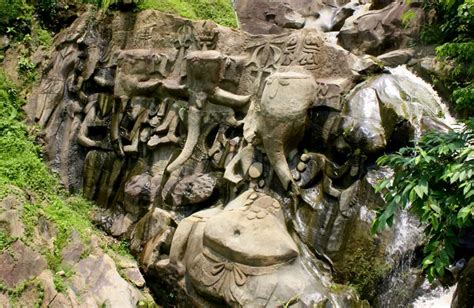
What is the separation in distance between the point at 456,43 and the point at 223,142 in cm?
339

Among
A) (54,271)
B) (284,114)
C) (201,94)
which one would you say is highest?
(284,114)

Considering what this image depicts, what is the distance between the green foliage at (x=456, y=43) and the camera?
19.5 ft

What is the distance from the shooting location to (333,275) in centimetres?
629

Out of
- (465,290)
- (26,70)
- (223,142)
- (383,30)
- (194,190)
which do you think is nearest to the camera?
(465,290)

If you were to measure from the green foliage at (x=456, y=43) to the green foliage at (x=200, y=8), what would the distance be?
143 inches

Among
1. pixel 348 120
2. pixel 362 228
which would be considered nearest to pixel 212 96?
pixel 348 120

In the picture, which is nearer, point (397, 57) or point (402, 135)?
point (402, 135)

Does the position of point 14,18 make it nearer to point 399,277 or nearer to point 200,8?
point 200,8

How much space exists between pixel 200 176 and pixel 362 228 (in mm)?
2476

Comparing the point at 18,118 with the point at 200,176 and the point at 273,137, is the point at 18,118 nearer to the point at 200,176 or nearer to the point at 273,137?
the point at 200,176

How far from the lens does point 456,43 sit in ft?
20.7

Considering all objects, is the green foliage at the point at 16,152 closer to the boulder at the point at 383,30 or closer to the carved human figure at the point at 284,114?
the carved human figure at the point at 284,114

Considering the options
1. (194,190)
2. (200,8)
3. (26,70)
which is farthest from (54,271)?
(200,8)

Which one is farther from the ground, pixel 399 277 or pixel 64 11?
pixel 64 11
